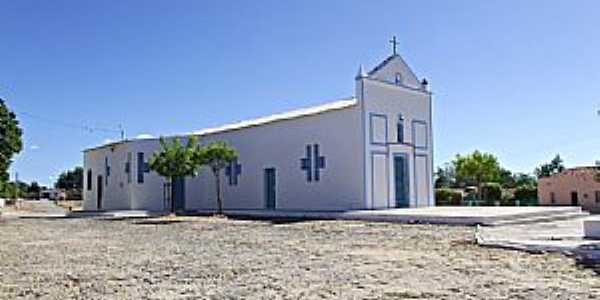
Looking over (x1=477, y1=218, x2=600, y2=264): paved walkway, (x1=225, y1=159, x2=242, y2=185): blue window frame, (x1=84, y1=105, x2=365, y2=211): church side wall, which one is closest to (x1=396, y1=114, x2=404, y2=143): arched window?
(x1=84, y1=105, x2=365, y2=211): church side wall

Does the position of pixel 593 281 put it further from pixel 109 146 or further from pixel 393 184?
pixel 109 146

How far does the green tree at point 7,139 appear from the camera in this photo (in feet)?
97.5

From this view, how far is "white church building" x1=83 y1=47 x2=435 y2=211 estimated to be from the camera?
85.0ft

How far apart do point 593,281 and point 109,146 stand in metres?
32.0

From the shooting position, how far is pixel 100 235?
713 inches

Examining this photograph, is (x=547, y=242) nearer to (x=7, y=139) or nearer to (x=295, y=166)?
(x=295, y=166)

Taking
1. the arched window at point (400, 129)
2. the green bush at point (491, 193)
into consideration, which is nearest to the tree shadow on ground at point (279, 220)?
the arched window at point (400, 129)

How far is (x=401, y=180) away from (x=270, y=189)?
6585 mm

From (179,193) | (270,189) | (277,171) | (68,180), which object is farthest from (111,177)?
(68,180)

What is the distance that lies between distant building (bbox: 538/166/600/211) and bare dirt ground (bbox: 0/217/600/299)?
32.4m

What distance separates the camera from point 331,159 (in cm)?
2666

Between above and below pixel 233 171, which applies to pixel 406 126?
above

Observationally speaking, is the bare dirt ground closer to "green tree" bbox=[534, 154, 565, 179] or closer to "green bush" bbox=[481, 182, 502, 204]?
"green bush" bbox=[481, 182, 502, 204]

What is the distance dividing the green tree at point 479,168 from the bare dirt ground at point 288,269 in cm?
4406
